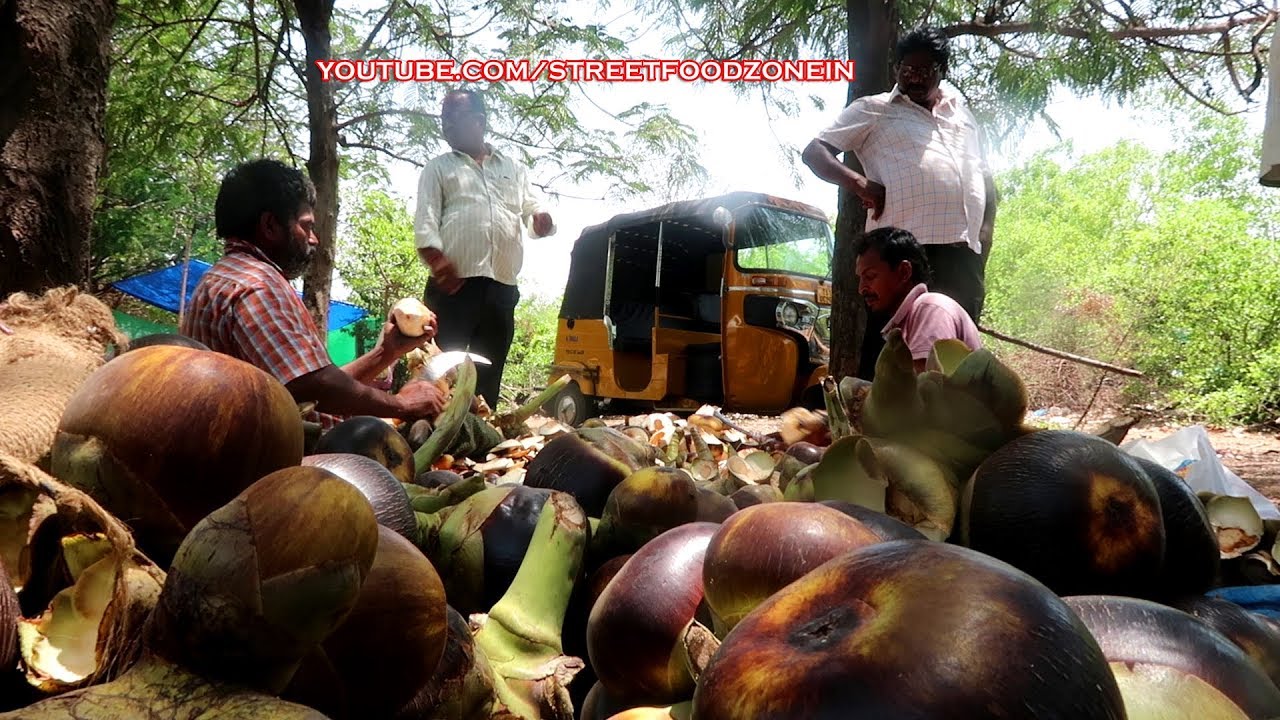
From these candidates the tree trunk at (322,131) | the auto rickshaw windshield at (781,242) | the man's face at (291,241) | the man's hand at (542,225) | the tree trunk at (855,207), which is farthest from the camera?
the auto rickshaw windshield at (781,242)

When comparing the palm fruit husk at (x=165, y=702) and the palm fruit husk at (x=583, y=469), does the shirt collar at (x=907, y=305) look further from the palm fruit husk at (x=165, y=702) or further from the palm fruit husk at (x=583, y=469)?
the palm fruit husk at (x=165, y=702)

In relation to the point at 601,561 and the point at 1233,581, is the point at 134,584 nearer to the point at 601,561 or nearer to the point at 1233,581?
the point at 601,561

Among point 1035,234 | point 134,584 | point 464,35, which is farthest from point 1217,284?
point 1035,234

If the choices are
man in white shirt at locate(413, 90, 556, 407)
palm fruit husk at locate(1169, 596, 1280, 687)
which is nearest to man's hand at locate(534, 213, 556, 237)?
man in white shirt at locate(413, 90, 556, 407)

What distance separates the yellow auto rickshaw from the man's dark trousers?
3908 mm

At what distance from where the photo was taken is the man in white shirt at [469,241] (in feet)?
16.5

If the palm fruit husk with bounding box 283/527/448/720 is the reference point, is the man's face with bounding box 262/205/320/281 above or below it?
above

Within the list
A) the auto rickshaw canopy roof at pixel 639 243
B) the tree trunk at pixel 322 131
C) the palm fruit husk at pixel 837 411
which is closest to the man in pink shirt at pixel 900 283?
the palm fruit husk at pixel 837 411

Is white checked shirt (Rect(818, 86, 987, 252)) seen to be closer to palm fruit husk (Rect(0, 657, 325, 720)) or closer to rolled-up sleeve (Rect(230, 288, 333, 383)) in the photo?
rolled-up sleeve (Rect(230, 288, 333, 383))

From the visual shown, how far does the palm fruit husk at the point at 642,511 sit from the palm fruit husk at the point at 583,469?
9.6 inches

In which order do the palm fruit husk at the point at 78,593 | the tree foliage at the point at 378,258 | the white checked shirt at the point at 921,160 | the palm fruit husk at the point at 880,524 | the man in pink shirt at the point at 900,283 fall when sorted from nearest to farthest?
the palm fruit husk at the point at 78,593 → the palm fruit husk at the point at 880,524 → the man in pink shirt at the point at 900,283 → the white checked shirt at the point at 921,160 → the tree foliage at the point at 378,258

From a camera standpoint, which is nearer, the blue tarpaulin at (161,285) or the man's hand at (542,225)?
the man's hand at (542,225)

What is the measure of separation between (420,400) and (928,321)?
2.17m

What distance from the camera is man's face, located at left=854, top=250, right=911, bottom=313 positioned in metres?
4.03
